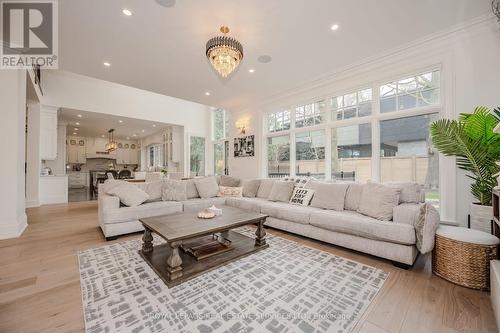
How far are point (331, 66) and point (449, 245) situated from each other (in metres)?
3.21

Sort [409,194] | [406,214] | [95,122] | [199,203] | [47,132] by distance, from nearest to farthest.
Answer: [406,214] < [409,194] < [199,203] < [47,132] < [95,122]

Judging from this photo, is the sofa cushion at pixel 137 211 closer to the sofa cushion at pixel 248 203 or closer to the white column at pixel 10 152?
the sofa cushion at pixel 248 203

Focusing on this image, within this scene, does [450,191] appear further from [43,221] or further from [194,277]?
[43,221]

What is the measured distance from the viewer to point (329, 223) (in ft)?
8.89

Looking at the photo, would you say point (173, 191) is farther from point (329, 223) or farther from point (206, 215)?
point (329, 223)

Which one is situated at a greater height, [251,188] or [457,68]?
[457,68]

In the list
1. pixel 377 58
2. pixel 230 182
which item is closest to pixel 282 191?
pixel 230 182

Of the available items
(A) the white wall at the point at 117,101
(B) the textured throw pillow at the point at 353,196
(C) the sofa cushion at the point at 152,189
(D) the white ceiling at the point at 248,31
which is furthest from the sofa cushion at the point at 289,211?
(A) the white wall at the point at 117,101

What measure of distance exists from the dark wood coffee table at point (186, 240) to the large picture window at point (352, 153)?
2265 mm

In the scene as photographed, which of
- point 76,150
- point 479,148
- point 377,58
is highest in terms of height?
point 377,58

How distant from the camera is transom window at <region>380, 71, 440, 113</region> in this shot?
308 centimetres

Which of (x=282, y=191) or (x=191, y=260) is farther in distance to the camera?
(x=282, y=191)

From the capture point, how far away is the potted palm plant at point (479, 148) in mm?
2180

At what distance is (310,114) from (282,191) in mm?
1941
